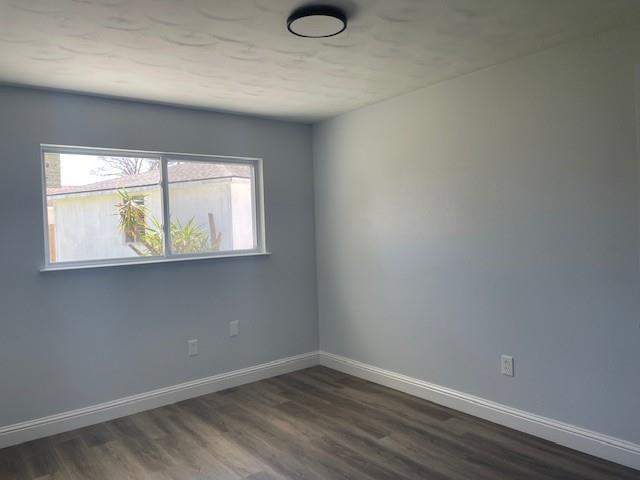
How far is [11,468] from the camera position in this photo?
2729 millimetres

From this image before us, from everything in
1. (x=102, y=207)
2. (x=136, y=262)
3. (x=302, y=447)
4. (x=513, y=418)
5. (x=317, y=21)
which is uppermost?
(x=317, y=21)

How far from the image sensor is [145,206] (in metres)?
3.65

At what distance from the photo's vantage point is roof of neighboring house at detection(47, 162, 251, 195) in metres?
3.38

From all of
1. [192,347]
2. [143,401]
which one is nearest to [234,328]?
[192,347]

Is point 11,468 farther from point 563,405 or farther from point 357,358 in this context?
point 563,405

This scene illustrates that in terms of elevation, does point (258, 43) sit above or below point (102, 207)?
above

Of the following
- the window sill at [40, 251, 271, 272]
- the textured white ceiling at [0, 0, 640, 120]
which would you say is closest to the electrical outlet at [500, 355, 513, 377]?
the textured white ceiling at [0, 0, 640, 120]

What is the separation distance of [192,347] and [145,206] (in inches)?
46.3

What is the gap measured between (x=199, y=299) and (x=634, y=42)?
329cm

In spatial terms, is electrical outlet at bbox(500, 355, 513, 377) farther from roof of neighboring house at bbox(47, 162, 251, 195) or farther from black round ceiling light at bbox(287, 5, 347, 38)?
roof of neighboring house at bbox(47, 162, 251, 195)

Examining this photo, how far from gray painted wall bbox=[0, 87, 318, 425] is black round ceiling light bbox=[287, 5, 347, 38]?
176 centimetres

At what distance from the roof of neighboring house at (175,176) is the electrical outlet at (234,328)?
4.07ft

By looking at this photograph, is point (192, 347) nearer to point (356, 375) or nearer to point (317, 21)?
point (356, 375)

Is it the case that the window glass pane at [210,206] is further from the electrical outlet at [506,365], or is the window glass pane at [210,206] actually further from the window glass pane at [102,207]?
the electrical outlet at [506,365]
